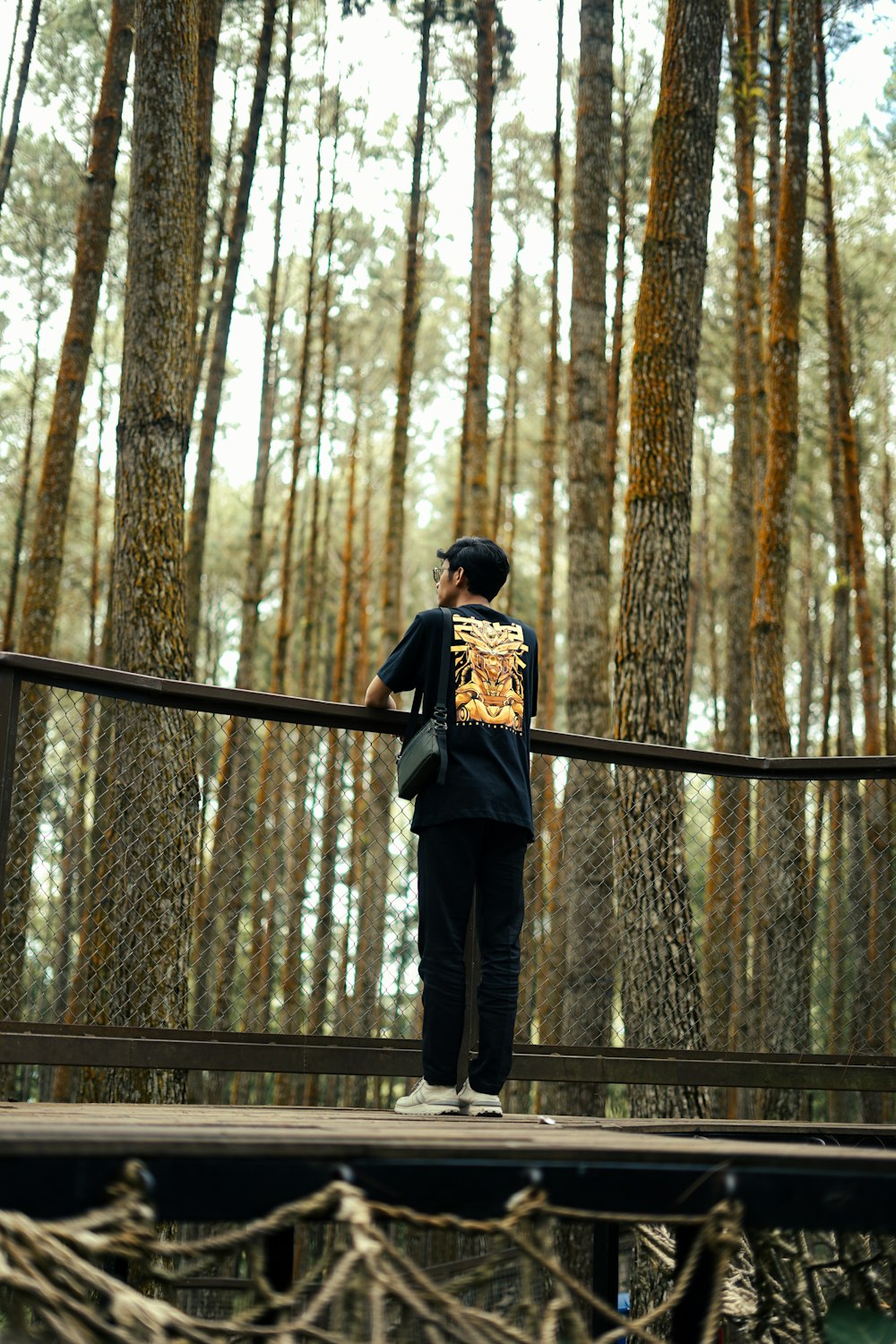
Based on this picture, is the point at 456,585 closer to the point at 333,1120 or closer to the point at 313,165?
the point at 333,1120

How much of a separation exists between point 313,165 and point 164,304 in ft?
35.9

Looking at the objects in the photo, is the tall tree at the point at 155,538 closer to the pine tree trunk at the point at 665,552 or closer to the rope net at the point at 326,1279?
the pine tree trunk at the point at 665,552

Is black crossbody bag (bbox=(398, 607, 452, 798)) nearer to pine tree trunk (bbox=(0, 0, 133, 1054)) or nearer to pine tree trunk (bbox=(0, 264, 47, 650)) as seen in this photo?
pine tree trunk (bbox=(0, 0, 133, 1054))

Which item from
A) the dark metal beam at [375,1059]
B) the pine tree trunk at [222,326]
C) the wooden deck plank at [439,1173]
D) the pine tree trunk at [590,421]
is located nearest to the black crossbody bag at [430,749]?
the dark metal beam at [375,1059]

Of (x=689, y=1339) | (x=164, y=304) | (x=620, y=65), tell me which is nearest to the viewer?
(x=689, y=1339)

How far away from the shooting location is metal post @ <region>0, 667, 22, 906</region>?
3.60m

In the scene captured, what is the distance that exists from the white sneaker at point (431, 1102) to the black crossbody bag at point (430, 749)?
31.5 inches

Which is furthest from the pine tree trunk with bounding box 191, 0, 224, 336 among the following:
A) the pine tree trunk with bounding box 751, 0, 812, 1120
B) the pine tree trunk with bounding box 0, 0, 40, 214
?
the pine tree trunk with bounding box 751, 0, 812, 1120

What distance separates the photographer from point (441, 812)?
11.6 feet

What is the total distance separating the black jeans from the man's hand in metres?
0.48

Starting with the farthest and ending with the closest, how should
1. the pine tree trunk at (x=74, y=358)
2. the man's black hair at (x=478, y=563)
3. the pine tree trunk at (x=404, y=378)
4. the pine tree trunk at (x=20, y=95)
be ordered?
the pine tree trunk at (x=404, y=378)
the pine tree trunk at (x=20, y=95)
the pine tree trunk at (x=74, y=358)
the man's black hair at (x=478, y=563)

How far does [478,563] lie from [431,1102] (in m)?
1.52

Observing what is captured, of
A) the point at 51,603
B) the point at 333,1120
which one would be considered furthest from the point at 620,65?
the point at 333,1120

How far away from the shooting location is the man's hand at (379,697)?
12.6ft
